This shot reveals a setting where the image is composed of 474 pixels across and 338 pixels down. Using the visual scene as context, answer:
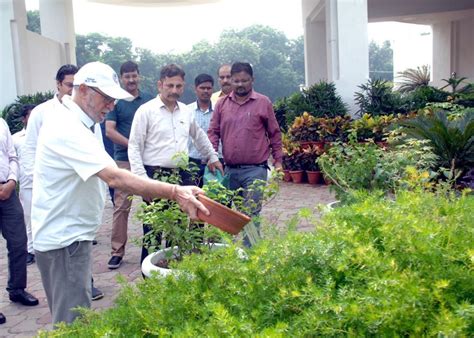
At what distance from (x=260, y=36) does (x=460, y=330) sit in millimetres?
72666

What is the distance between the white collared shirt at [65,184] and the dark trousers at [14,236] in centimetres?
200

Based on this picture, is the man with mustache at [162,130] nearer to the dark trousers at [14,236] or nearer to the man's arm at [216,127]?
the man's arm at [216,127]

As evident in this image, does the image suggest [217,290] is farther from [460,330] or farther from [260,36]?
[260,36]

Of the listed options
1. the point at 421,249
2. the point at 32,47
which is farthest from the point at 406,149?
the point at 32,47

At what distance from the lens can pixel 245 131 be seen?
5.50 metres

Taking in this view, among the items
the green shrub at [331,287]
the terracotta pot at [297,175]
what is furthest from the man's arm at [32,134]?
the terracotta pot at [297,175]

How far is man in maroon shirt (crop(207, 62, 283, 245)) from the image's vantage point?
216 inches

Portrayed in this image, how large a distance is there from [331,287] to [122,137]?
14.0 feet

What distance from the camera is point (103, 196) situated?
126 inches

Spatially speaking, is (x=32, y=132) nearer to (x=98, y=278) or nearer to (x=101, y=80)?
(x=98, y=278)

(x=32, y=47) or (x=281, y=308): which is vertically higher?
(x=32, y=47)

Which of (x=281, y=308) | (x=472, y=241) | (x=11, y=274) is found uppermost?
(x=472, y=241)

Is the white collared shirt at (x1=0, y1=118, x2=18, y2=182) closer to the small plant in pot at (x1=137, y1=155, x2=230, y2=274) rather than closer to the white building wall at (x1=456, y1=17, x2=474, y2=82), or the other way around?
the small plant in pot at (x1=137, y1=155, x2=230, y2=274)

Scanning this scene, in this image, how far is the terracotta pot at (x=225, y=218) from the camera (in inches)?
99.9
